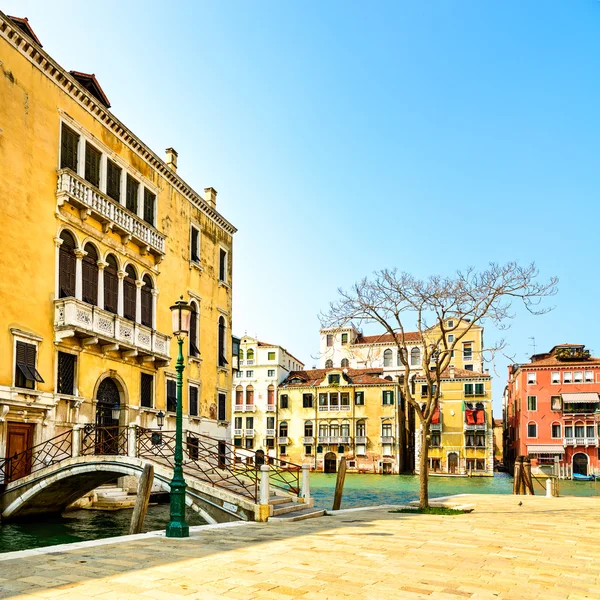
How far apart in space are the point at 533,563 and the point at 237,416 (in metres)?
59.7

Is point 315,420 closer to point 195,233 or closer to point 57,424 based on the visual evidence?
point 195,233

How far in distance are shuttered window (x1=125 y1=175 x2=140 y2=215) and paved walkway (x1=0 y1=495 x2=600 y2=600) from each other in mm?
14478

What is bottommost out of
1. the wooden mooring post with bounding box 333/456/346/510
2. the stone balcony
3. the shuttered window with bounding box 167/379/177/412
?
the wooden mooring post with bounding box 333/456/346/510

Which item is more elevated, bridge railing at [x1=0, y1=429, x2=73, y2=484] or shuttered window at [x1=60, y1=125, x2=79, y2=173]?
shuttered window at [x1=60, y1=125, x2=79, y2=173]

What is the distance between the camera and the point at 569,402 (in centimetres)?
5938

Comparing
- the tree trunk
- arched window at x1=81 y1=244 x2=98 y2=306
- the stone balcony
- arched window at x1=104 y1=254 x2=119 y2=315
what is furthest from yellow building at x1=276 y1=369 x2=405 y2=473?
arched window at x1=81 y1=244 x2=98 y2=306

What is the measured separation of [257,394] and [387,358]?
15.4m

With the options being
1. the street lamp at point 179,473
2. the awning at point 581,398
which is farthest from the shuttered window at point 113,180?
the awning at point 581,398

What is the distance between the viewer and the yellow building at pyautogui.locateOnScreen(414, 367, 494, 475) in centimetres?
6088

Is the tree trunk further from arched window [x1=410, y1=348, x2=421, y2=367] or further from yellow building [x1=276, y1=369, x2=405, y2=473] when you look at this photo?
arched window [x1=410, y1=348, x2=421, y2=367]

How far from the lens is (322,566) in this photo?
898 centimetres

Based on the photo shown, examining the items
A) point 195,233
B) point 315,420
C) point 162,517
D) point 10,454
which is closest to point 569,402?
point 315,420

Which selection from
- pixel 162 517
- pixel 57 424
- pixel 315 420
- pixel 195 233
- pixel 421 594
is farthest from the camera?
pixel 315 420

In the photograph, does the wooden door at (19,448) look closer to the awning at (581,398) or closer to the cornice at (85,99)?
the cornice at (85,99)
